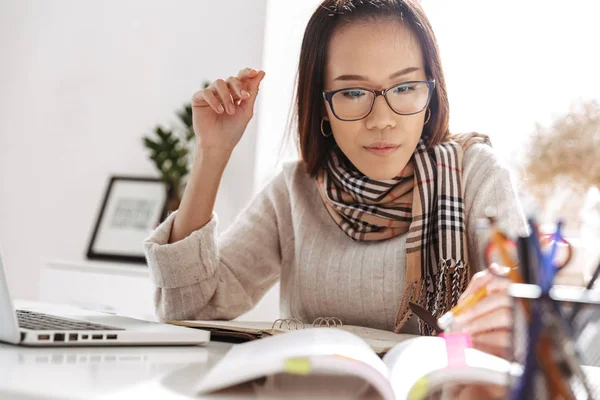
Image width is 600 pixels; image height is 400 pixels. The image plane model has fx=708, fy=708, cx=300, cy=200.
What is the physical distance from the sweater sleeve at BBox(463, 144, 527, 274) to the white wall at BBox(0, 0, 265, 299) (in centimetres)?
144

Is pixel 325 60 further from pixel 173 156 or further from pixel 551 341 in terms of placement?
pixel 173 156

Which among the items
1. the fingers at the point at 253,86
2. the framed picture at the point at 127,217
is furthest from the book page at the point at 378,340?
the framed picture at the point at 127,217

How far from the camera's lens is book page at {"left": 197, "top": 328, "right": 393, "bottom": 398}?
52 centimetres

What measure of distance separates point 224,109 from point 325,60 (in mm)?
227

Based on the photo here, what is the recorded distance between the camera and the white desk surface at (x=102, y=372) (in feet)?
1.78

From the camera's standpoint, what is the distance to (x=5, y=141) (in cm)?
333

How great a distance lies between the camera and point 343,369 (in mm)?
527

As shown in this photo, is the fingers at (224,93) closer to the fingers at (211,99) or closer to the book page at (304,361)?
the fingers at (211,99)

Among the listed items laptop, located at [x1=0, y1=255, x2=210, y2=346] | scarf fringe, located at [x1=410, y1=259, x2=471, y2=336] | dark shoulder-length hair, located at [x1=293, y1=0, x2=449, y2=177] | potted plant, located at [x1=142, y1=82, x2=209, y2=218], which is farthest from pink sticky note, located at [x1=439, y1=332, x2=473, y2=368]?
potted plant, located at [x1=142, y1=82, x2=209, y2=218]

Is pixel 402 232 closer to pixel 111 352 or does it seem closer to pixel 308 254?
pixel 308 254

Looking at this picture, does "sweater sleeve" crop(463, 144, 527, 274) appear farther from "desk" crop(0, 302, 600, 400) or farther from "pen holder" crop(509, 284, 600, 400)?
"pen holder" crop(509, 284, 600, 400)

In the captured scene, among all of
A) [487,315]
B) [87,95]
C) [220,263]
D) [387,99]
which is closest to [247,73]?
[387,99]

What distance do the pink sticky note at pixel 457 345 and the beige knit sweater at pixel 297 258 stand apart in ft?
1.74

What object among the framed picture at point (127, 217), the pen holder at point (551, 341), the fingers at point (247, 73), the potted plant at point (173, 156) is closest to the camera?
the pen holder at point (551, 341)
